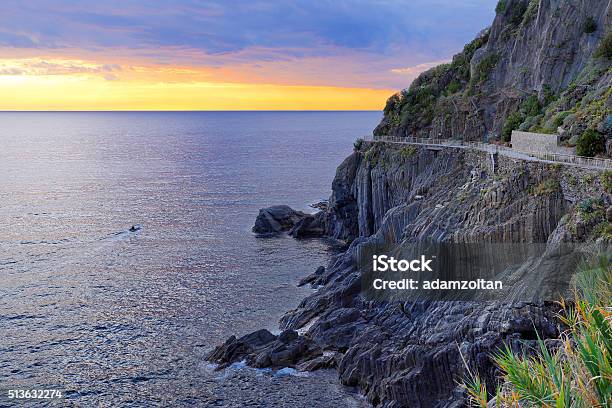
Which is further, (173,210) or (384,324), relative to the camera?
(173,210)

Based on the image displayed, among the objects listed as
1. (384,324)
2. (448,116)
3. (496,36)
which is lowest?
(384,324)

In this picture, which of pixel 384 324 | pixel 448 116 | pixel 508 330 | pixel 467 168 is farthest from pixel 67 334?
pixel 448 116

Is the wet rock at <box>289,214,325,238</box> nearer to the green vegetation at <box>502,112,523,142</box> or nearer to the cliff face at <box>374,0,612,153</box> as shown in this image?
the cliff face at <box>374,0,612,153</box>

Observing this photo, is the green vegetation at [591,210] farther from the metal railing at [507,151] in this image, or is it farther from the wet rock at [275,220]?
the wet rock at [275,220]

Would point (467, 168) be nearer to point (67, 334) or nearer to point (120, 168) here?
point (67, 334)

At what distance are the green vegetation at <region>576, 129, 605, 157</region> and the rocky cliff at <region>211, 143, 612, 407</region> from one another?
459 cm

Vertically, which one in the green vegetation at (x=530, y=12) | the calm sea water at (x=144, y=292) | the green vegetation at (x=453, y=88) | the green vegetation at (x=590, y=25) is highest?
the green vegetation at (x=530, y=12)

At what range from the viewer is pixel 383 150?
93250 mm

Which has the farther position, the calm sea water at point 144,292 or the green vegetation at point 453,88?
the green vegetation at point 453,88

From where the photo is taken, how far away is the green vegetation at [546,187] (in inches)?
1871

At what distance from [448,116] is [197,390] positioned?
59.1 meters

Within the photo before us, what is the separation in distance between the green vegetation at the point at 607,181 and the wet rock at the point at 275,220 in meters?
64.2

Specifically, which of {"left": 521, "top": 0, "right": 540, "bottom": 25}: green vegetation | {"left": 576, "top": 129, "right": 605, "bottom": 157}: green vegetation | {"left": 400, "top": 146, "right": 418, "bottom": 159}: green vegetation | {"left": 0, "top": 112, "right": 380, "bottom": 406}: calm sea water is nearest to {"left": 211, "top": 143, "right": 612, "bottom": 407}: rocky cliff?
{"left": 0, "top": 112, "right": 380, "bottom": 406}: calm sea water

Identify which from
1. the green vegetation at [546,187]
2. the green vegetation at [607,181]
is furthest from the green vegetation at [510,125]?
the green vegetation at [607,181]
